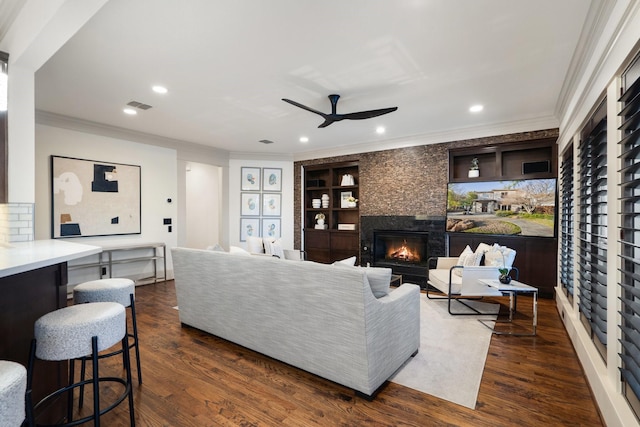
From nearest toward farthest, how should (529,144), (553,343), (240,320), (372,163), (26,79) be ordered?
(26,79) < (240,320) < (553,343) < (529,144) < (372,163)

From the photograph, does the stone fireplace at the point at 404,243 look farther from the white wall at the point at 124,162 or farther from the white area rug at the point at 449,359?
the white wall at the point at 124,162

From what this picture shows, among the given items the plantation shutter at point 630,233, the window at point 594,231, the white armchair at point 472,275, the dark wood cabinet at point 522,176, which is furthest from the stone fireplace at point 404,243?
the plantation shutter at point 630,233

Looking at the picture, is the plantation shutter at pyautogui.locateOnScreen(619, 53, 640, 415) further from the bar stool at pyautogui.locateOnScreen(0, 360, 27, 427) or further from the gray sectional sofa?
the bar stool at pyautogui.locateOnScreen(0, 360, 27, 427)

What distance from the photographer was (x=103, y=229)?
488cm

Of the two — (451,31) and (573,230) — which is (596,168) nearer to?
(573,230)

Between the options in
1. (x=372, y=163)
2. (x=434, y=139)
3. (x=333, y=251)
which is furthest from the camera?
(x=333, y=251)

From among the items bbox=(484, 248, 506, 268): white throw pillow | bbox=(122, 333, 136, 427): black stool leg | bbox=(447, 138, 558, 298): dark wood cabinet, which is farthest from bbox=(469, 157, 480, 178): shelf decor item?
bbox=(122, 333, 136, 427): black stool leg

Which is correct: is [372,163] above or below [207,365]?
above

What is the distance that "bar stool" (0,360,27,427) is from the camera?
96 cm

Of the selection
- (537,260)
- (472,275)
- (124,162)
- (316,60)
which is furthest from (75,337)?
(537,260)

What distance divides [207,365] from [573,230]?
3.82 metres

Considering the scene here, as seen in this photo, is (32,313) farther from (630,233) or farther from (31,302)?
(630,233)

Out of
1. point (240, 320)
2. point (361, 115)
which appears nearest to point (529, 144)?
point (361, 115)

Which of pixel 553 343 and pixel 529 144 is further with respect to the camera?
pixel 529 144
